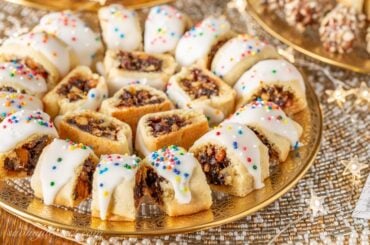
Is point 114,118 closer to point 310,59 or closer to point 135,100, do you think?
point 135,100

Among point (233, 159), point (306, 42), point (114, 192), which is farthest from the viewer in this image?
point (306, 42)

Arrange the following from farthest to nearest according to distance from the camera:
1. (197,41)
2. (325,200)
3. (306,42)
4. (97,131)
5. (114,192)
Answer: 1. (306,42)
2. (197,41)
3. (325,200)
4. (97,131)
5. (114,192)

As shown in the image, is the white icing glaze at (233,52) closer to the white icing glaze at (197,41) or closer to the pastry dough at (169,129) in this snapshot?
the white icing glaze at (197,41)

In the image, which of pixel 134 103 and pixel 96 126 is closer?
pixel 96 126

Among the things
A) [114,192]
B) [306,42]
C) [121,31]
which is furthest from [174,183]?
[306,42]

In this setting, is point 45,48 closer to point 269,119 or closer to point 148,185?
point 148,185

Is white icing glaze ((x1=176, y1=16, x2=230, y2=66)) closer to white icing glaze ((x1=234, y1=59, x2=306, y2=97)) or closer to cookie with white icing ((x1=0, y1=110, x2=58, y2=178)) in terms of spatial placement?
white icing glaze ((x1=234, y1=59, x2=306, y2=97))

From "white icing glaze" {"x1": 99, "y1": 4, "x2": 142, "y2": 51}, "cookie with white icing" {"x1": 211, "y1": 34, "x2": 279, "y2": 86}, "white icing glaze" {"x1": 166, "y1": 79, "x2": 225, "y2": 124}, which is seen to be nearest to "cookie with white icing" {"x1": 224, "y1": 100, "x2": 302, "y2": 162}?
"white icing glaze" {"x1": 166, "y1": 79, "x2": 225, "y2": 124}

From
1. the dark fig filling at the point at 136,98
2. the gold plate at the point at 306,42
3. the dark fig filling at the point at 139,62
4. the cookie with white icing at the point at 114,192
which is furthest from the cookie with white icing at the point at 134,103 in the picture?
the gold plate at the point at 306,42
